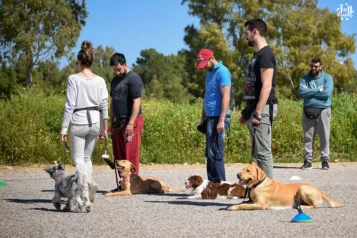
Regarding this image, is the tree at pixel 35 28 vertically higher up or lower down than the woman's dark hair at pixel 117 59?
higher up

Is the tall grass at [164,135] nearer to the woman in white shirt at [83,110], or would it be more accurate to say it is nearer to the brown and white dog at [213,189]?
the brown and white dog at [213,189]

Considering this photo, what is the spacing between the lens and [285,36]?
67312mm

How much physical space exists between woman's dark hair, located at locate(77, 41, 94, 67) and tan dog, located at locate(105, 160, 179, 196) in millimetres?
1812

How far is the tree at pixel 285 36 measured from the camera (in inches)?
2522

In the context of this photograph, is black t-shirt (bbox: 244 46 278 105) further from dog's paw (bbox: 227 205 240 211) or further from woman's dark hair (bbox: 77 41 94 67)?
woman's dark hair (bbox: 77 41 94 67)

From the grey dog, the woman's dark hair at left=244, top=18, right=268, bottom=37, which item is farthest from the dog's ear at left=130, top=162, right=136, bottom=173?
the woman's dark hair at left=244, top=18, right=268, bottom=37

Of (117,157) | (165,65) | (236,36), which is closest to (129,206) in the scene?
(117,157)

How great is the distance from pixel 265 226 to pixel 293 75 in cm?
5812

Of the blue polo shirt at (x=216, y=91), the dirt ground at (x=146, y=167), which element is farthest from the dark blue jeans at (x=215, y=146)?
the dirt ground at (x=146, y=167)

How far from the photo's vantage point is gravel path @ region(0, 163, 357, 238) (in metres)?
7.83

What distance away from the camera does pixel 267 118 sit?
31.4ft

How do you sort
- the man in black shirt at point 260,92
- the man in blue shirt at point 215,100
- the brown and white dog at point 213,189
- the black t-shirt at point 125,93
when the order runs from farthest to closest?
the black t-shirt at point 125,93 < the brown and white dog at point 213,189 < the man in blue shirt at point 215,100 < the man in black shirt at point 260,92

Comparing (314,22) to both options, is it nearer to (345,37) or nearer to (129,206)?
(345,37)

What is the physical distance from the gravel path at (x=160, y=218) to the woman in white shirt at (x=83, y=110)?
79 centimetres
